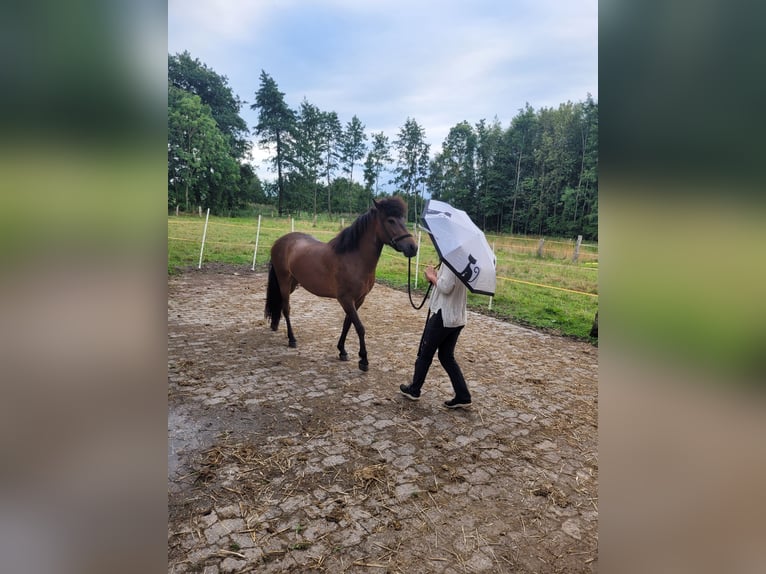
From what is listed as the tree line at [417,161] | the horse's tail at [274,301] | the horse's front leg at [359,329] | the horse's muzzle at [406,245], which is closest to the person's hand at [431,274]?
the horse's muzzle at [406,245]

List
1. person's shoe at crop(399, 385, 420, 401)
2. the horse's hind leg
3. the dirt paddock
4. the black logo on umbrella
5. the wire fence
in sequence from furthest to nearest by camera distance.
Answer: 1. the wire fence
2. the horse's hind leg
3. person's shoe at crop(399, 385, 420, 401)
4. the black logo on umbrella
5. the dirt paddock

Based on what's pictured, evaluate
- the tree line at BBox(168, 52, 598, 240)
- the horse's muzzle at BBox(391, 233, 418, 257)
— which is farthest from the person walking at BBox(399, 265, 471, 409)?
the tree line at BBox(168, 52, 598, 240)

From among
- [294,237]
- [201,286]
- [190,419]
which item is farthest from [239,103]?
[190,419]

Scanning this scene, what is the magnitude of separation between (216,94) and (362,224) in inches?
1238

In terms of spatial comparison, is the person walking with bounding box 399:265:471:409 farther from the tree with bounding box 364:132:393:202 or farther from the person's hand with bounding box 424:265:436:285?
the tree with bounding box 364:132:393:202

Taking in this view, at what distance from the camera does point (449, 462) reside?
2725 millimetres

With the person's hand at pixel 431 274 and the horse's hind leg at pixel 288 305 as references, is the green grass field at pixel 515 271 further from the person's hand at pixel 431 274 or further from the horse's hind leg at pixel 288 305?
the person's hand at pixel 431 274

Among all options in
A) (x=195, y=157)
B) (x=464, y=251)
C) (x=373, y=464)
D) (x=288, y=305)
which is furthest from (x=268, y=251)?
(x=373, y=464)

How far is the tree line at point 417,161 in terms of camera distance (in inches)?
1094

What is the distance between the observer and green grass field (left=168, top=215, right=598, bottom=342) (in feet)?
24.0

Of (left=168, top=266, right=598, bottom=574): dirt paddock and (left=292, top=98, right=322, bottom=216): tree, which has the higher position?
(left=292, top=98, right=322, bottom=216): tree

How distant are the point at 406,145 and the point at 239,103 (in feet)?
47.0

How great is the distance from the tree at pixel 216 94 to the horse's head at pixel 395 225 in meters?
27.2
